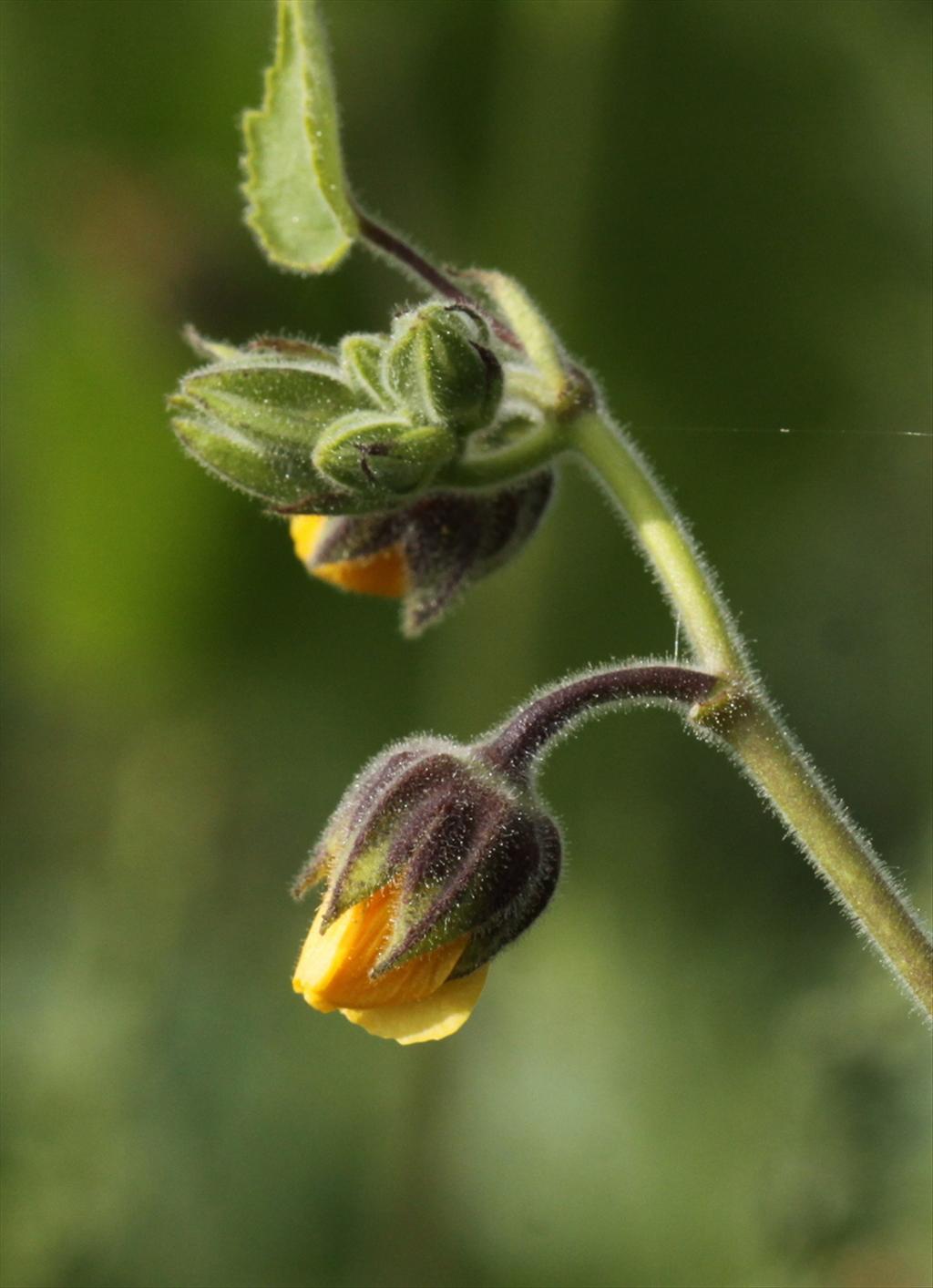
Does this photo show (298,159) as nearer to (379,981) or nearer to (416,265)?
(416,265)

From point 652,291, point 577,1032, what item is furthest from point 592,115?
point 577,1032

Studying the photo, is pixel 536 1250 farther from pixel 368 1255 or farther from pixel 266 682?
pixel 266 682

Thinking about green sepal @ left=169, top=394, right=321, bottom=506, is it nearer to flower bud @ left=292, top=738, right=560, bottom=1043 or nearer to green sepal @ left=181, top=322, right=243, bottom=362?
green sepal @ left=181, top=322, right=243, bottom=362

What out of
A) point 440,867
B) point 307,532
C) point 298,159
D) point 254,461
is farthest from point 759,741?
point 298,159

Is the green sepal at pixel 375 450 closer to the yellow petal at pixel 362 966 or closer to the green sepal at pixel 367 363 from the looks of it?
the green sepal at pixel 367 363

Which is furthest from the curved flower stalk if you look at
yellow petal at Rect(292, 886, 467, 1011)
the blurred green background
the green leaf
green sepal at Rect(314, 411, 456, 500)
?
the blurred green background
